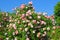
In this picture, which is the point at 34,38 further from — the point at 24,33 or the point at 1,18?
the point at 1,18

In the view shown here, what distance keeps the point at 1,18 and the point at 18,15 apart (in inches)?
119

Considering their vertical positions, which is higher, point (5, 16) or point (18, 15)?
point (5, 16)

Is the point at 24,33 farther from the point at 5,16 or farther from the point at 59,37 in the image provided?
the point at 5,16

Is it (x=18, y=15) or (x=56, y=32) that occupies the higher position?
(x=18, y=15)

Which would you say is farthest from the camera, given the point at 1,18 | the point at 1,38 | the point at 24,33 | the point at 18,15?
the point at 1,18

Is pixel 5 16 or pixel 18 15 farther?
pixel 5 16

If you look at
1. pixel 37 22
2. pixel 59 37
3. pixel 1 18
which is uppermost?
pixel 1 18

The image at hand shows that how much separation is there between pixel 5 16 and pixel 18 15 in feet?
10.2

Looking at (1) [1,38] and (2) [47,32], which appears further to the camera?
(1) [1,38]

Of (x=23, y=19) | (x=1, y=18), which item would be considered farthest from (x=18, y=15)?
(x=1, y=18)

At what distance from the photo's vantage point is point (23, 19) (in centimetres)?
1379

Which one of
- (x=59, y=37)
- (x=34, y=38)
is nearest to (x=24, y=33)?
(x=34, y=38)

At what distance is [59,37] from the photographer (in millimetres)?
13688

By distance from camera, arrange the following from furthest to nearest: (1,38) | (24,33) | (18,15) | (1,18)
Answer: (1,18), (1,38), (18,15), (24,33)
